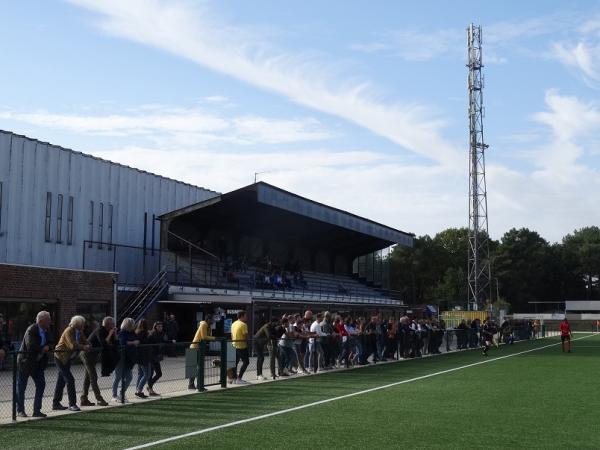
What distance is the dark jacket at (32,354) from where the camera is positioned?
13414 mm

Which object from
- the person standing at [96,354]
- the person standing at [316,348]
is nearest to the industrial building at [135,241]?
the person standing at [316,348]

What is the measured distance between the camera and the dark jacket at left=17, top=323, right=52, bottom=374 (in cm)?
1341

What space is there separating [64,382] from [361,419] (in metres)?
5.44

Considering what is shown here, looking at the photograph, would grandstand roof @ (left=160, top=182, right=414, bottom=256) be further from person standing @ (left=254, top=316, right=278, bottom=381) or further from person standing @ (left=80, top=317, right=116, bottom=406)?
person standing @ (left=80, top=317, right=116, bottom=406)

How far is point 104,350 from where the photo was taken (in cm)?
1528

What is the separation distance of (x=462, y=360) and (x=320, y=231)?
2316 centimetres

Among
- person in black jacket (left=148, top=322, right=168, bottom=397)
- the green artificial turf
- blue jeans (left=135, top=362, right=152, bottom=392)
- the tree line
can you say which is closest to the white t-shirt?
the green artificial turf

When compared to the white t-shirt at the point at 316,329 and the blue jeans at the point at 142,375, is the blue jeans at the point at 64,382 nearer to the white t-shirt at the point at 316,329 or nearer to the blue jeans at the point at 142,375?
the blue jeans at the point at 142,375

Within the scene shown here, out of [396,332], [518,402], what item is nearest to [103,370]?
[518,402]

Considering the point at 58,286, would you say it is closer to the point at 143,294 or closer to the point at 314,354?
the point at 143,294

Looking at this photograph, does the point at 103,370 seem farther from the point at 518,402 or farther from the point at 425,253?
the point at 425,253

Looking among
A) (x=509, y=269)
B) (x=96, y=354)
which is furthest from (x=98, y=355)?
(x=509, y=269)

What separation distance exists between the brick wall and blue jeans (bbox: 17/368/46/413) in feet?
41.7

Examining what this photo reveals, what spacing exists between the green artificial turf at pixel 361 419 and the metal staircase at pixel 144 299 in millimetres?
13012
